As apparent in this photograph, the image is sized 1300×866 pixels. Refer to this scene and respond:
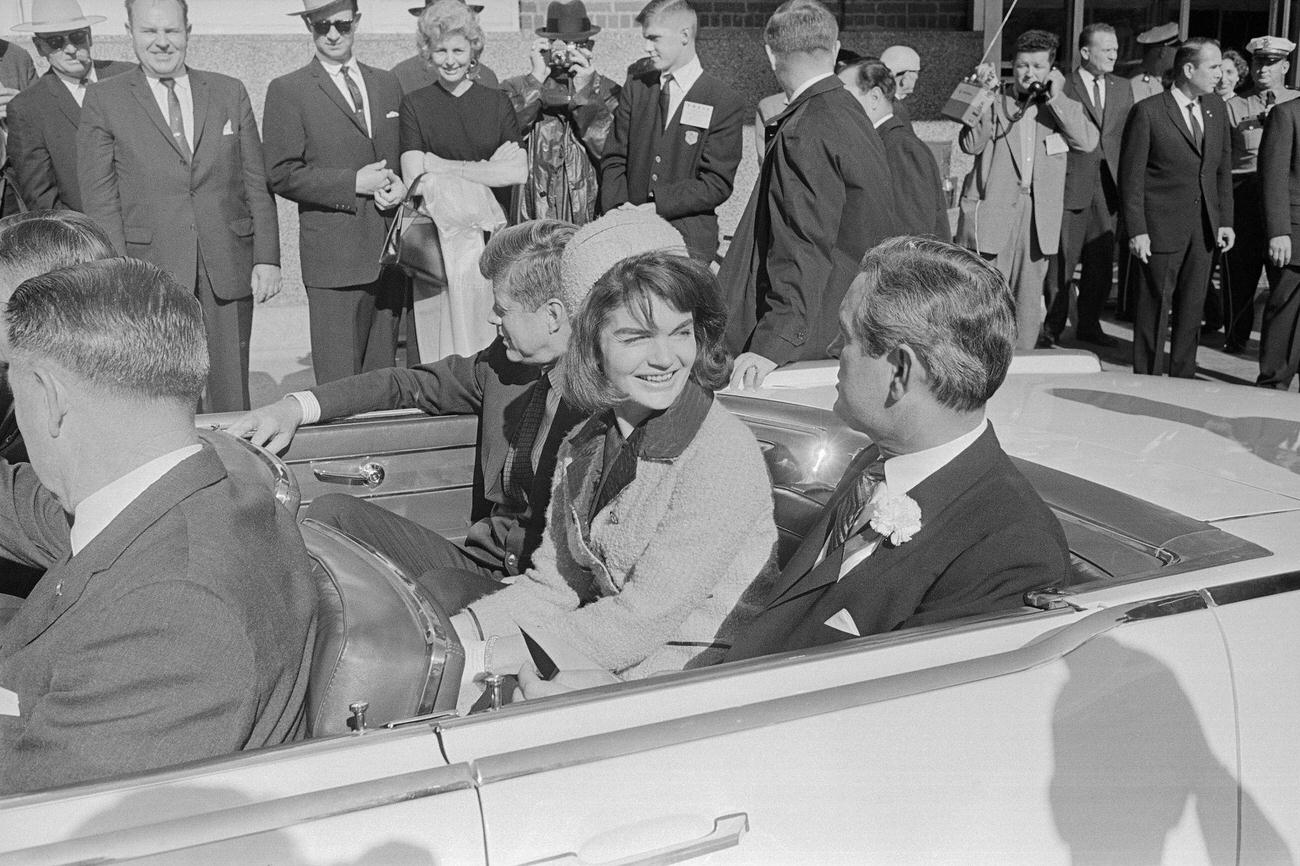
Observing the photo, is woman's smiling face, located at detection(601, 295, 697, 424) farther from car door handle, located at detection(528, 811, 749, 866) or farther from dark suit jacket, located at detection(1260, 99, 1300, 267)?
dark suit jacket, located at detection(1260, 99, 1300, 267)

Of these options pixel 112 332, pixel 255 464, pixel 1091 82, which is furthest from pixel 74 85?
pixel 1091 82

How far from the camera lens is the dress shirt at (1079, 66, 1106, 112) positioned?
829cm

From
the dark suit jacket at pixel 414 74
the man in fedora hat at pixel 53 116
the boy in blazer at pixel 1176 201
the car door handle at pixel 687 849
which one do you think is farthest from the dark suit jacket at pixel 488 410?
the boy in blazer at pixel 1176 201

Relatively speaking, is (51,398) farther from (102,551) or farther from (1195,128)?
(1195,128)

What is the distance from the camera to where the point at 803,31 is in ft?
14.0

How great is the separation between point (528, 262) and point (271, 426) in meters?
0.74

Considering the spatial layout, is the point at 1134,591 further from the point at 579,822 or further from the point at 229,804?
the point at 229,804

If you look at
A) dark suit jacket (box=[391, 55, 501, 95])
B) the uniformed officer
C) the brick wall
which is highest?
the brick wall

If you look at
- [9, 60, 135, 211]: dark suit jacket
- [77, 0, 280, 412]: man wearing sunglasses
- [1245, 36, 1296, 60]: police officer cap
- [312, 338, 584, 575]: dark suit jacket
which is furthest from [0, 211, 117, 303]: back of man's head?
[1245, 36, 1296, 60]: police officer cap

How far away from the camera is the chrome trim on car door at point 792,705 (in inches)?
56.3

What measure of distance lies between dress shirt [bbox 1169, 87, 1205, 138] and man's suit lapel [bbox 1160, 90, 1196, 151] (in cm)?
1

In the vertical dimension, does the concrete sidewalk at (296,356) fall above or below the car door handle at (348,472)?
below

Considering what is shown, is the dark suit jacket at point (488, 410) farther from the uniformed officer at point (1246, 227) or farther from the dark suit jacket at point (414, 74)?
the uniformed officer at point (1246, 227)

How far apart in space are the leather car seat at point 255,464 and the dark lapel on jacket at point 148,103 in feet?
10.4
